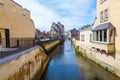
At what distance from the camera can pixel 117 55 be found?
1584cm

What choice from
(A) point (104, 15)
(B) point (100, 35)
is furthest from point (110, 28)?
(A) point (104, 15)

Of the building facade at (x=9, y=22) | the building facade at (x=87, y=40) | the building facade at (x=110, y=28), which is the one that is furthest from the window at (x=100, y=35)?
the building facade at (x=9, y=22)

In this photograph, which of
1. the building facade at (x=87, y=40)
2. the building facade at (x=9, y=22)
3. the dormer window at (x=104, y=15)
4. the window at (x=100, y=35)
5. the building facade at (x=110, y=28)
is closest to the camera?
the building facade at (x=9, y=22)

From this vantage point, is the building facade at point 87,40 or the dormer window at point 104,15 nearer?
the dormer window at point 104,15

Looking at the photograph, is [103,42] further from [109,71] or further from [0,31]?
[0,31]

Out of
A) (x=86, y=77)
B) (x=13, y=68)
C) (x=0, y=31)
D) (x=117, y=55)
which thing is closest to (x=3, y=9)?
(x=0, y=31)

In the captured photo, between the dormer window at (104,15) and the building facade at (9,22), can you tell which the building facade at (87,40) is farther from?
the building facade at (9,22)

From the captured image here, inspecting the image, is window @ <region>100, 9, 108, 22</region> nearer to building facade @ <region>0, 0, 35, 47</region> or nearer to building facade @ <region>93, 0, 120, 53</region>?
building facade @ <region>93, 0, 120, 53</region>

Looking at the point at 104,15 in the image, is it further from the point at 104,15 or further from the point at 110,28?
the point at 110,28

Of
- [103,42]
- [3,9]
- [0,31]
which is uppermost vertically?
[3,9]

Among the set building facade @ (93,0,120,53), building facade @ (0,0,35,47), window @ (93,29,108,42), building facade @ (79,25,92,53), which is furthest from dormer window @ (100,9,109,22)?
building facade @ (0,0,35,47)

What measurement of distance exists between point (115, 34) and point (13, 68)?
11481 mm

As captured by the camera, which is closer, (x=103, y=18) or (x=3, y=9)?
(x=3, y=9)

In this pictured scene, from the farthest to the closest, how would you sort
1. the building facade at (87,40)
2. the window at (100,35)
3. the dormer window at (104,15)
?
the building facade at (87,40), the dormer window at (104,15), the window at (100,35)
